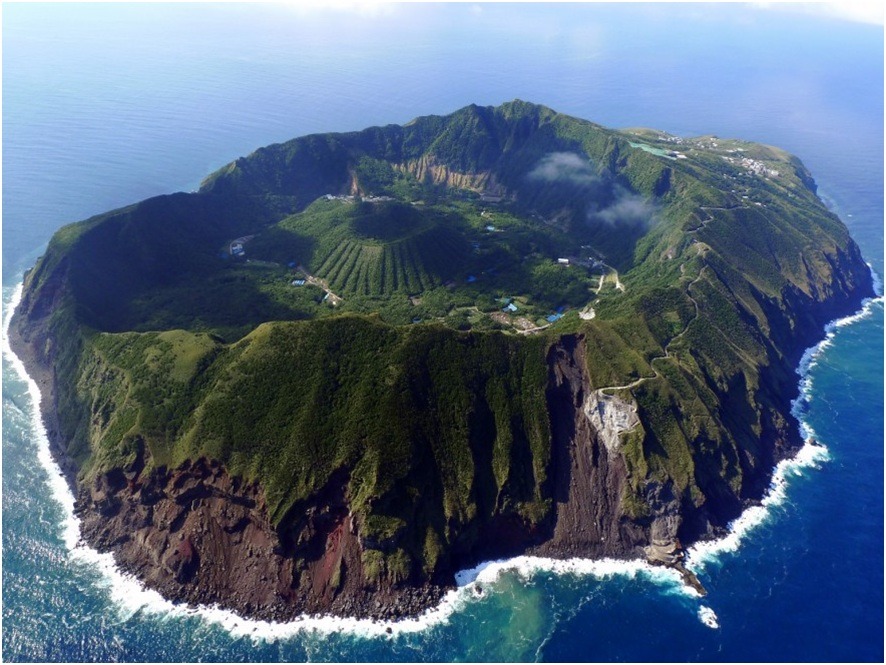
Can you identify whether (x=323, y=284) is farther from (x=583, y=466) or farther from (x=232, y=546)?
(x=583, y=466)

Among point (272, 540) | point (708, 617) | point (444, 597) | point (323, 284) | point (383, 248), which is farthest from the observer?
point (383, 248)

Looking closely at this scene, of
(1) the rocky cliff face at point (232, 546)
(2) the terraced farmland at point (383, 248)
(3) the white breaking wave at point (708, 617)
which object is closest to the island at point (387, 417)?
(1) the rocky cliff face at point (232, 546)

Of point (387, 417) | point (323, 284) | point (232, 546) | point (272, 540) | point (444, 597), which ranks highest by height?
point (387, 417)

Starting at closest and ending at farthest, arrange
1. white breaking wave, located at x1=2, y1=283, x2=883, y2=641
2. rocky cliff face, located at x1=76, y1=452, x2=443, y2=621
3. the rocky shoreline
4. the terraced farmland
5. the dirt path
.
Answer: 1. white breaking wave, located at x1=2, y1=283, x2=883, y2=641
2. rocky cliff face, located at x1=76, y1=452, x2=443, y2=621
3. the rocky shoreline
4. the dirt path
5. the terraced farmland

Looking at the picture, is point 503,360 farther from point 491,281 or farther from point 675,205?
point 675,205

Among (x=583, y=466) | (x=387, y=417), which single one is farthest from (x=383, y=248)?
(x=583, y=466)

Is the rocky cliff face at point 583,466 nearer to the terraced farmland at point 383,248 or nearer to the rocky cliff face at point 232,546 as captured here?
the rocky cliff face at point 232,546

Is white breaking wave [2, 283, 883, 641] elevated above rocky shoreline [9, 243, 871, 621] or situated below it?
below

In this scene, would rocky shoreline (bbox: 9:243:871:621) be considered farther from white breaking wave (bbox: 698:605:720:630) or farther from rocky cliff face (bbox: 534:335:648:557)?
white breaking wave (bbox: 698:605:720:630)

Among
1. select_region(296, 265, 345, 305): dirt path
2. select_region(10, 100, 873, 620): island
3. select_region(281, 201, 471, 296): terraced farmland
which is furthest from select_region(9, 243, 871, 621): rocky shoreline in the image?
select_region(281, 201, 471, 296): terraced farmland

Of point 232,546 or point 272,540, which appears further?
point 232,546
